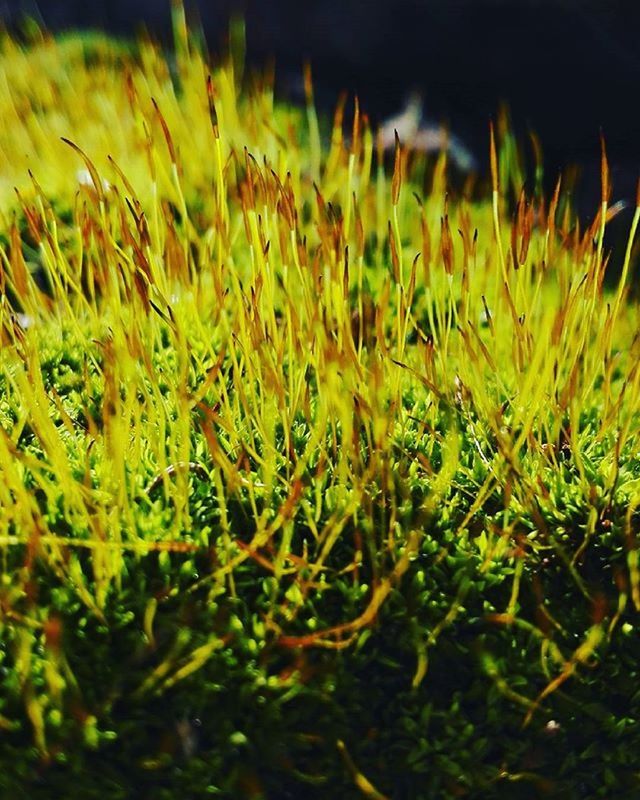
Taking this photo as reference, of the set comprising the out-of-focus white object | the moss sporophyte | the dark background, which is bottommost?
A: the moss sporophyte

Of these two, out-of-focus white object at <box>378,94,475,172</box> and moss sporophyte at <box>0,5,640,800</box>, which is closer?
moss sporophyte at <box>0,5,640,800</box>

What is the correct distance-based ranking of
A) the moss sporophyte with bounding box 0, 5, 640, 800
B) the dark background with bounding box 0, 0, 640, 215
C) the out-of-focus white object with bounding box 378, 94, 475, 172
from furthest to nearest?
the dark background with bounding box 0, 0, 640, 215 → the out-of-focus white object with bounding box 378, 94, 475, 172 → the moss sporophyte with bounding box 0, 5, 640, 800

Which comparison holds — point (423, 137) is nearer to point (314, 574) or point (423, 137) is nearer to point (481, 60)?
point (481, 60)

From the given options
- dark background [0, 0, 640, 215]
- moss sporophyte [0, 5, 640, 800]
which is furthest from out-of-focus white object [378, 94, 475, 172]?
moss sporophyte [0, 5, 640, 800]

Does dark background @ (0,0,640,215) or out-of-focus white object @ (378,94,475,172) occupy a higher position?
dark background @ (0,0,640,215)

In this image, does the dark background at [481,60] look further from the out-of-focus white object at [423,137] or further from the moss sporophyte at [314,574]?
the moss sporophyte at [314,574]

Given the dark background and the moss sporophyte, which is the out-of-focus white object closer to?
the dark background

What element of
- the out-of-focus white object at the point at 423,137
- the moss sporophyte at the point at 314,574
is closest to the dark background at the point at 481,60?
the out-of-focus white object at the point at 423,137

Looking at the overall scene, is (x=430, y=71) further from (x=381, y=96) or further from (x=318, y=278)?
(x=318, y=278)

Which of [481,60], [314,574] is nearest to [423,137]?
[481,60]
